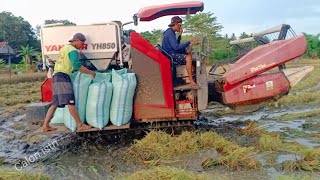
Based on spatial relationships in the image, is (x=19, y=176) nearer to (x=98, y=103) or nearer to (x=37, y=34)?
(x=98, y=103)

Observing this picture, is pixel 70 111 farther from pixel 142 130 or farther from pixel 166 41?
pixel 166 41

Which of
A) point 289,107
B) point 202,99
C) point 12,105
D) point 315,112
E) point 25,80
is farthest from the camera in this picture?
point 25,80

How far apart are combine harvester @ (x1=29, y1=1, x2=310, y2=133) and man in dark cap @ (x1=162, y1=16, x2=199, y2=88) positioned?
10cm

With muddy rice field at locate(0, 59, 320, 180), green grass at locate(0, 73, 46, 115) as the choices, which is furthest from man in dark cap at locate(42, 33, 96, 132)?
green grass at locate(0, 73, 46, 115)

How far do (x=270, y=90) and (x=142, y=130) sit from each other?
2192mm

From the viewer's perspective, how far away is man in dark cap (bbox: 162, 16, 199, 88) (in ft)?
20.3

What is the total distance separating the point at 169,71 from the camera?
19.7 ft

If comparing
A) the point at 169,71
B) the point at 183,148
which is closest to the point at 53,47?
the point at 169,71

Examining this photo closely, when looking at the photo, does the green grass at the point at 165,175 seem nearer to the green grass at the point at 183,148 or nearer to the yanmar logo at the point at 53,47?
the green grass at the point at 183,148

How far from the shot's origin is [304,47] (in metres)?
6.17

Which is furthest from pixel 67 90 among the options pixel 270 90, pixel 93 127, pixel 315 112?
pixel 315 112

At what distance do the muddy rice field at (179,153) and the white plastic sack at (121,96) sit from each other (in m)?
0.45

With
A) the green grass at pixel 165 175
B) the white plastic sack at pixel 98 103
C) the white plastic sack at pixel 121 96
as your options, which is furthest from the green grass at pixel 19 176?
the white plastic sack at pixel 121 96

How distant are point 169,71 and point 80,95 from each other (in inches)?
55.9
